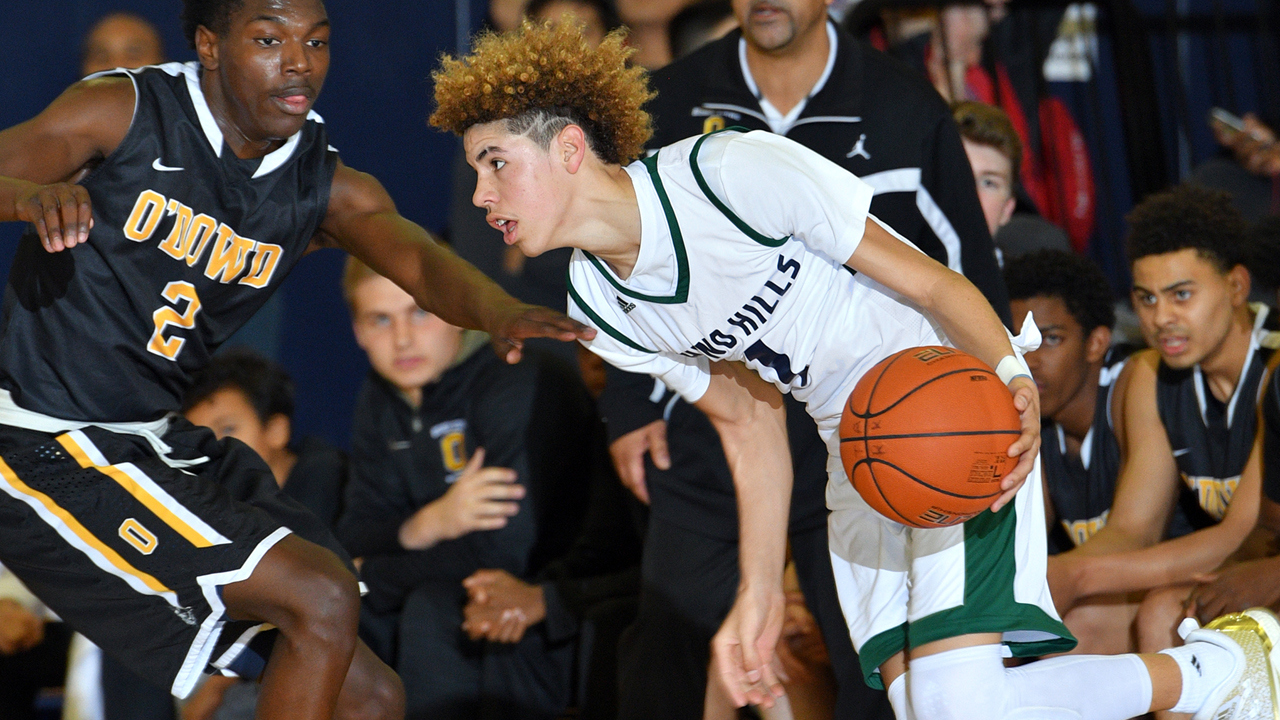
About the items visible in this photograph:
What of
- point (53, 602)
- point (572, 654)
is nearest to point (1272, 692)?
point (572, 654)

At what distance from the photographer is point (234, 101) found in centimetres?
307

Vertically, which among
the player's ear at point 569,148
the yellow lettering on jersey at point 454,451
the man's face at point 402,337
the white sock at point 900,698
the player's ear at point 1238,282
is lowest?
the white sock at point 900,698

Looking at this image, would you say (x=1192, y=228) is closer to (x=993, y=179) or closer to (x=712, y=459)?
(x=993, y=179)

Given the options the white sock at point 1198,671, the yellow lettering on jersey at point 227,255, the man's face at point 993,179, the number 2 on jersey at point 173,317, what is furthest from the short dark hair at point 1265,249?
the number 2 on jersey at point 173,317

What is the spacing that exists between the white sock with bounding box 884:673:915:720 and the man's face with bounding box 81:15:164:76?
4330 millimetres

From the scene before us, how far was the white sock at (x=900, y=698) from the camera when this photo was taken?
287cm

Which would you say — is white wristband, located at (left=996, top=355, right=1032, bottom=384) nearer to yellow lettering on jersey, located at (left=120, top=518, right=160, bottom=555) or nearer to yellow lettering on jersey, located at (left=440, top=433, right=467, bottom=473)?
yellow lettering on jersey, located at (left=120, top=518, right=160, bottom=555)

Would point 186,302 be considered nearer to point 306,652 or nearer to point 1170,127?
point 306,652

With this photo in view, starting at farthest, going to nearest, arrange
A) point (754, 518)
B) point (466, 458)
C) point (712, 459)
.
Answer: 1. point (466, 458)
2. point (712, 459)
3. point (754, 518)

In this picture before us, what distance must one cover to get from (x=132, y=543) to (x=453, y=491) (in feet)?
5.69

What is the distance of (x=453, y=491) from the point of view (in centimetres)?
451

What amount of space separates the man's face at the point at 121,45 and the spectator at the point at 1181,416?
420 centimetres

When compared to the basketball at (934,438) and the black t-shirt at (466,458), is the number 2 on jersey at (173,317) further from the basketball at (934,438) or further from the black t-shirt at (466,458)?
the black t-shirt at (466,458)

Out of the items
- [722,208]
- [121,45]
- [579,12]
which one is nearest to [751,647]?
[722,208]
